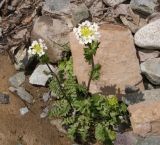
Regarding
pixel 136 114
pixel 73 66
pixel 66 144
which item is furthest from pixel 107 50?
pixel 66 144

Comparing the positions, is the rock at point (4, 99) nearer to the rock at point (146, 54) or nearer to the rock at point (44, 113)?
the rock at point (44, 113)

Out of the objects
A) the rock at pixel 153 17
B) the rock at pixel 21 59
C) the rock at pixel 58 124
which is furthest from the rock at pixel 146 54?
the rock at pixel 21 59

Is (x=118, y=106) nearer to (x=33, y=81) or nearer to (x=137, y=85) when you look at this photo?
(x=137, y=85)

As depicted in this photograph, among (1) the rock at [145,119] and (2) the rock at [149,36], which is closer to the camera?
(1) the rock at [145,119]

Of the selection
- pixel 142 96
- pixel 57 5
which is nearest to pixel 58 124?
pixel 142 96

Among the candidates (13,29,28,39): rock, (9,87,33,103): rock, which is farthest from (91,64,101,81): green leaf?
(13,29,28,39): rock

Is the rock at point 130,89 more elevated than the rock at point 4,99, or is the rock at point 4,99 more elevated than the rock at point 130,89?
the rock at point 4,99
